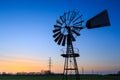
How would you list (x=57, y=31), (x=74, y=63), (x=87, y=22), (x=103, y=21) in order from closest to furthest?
(x=103, y=21) < (x=87, y=22) < (x=74, y=63) < (x=57, y=31)

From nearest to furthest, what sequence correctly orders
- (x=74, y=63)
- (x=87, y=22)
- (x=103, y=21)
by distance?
(x=103, y=21)
(x=87, y=22)
(x=74, y=63)

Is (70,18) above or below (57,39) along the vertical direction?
above

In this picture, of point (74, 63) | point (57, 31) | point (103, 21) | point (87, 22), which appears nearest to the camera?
point (103, 21)

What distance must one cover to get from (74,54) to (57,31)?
3.18 metres

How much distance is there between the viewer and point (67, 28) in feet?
68.2

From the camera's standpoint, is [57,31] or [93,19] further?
[57,31]

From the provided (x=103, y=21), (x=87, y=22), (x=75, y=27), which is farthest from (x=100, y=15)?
(x=75, y=27)

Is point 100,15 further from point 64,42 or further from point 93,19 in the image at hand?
point 64,42

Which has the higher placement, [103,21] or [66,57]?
[103,21]

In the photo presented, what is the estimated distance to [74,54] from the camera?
65.4 ft

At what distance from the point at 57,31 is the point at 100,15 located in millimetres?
7122

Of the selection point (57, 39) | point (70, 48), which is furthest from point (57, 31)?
point (70, 48)

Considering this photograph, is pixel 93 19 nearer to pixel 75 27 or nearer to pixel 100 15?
pixel 100 15

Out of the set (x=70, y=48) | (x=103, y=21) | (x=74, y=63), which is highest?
(x=103, y=21)
